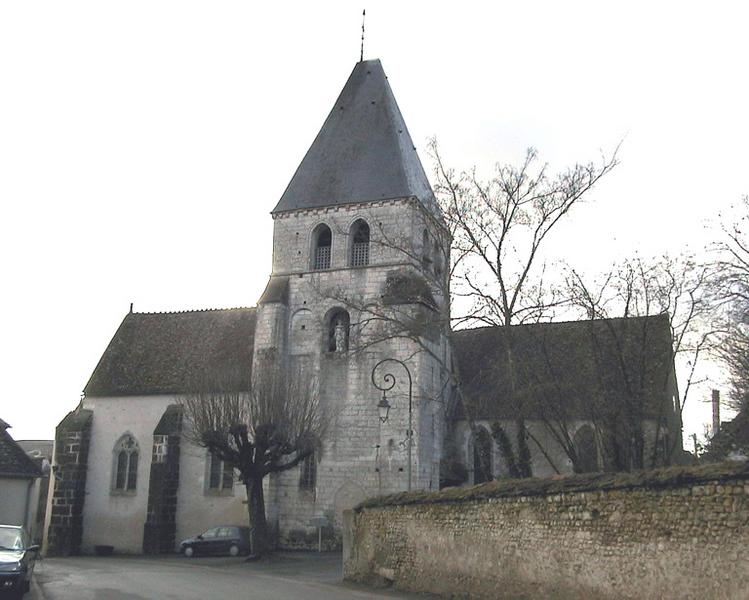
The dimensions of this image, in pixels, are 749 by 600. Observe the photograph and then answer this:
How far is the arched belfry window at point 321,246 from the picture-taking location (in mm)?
33344

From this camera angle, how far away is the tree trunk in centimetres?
2688

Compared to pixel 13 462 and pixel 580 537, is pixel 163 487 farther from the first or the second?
pixel 580 537

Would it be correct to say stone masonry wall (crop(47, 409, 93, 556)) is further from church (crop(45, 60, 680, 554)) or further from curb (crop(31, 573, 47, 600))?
curb (crop(31, 573, 47, 600))

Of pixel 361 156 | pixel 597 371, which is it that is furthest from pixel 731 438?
pixel 361 156

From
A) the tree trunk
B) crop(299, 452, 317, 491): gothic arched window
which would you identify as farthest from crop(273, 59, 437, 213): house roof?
the tree trunk

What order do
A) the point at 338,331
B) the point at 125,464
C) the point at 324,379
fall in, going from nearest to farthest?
1. the point at 324,379
2. the point at 338,331
3. the point at 125,464

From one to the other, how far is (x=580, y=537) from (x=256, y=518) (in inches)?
652

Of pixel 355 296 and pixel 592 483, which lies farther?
pixel 355 296

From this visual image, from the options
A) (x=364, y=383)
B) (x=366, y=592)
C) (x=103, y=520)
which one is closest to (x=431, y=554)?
(x=366, y=592)

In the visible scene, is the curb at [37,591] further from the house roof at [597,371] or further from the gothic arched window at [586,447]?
the gothic arched window at [586,447]

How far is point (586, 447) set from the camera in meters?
28.3

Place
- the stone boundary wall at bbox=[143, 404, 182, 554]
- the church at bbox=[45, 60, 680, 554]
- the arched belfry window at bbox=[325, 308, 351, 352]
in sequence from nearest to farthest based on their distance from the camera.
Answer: the church at bbox=[45, 60, 680, 554], the arched belfry window at bbox=[325, 308, 351, 352], the stone boundary wall at bbox=[143, 404, 182, 554]

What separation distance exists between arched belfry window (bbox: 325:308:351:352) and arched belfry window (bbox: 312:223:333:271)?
197 cm

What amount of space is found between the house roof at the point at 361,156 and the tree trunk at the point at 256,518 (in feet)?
38.5
